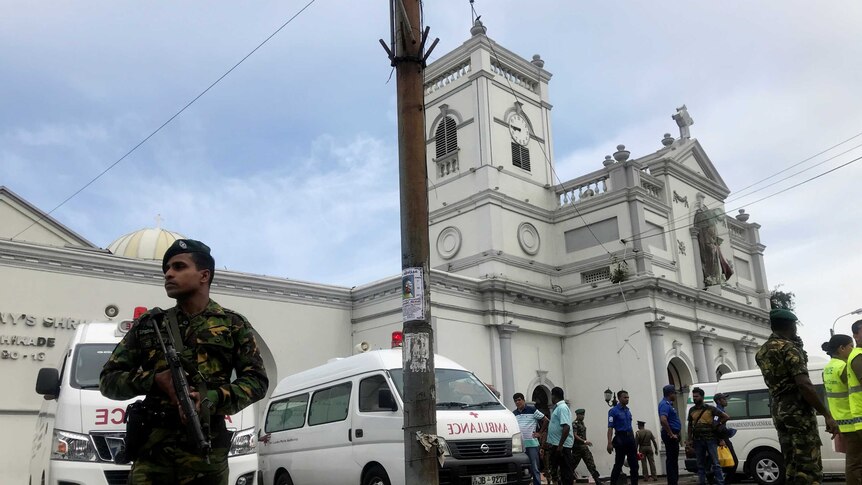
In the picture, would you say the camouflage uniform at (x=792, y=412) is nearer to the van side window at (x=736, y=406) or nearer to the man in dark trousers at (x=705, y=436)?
the man in dark trousers at (x=705, y=436)

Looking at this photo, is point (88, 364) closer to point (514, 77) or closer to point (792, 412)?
point (792, 412)

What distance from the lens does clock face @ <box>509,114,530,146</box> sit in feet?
92.1

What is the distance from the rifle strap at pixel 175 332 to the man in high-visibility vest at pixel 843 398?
5.67 meters

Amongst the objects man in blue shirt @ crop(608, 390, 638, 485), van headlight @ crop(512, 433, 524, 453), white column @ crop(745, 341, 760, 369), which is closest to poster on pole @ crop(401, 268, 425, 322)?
van headlight @ crop(512, 433, 524, 453)

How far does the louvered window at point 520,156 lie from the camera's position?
27875 mm

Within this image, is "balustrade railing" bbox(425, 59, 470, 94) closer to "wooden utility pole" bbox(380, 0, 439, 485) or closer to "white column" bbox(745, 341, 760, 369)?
"white column" bbox(745, 341, 760, 369)

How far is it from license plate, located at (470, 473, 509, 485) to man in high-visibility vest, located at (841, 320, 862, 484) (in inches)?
156

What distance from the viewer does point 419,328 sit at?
5859 mm

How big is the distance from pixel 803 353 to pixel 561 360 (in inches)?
786

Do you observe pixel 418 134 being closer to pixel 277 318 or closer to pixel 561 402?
pixel 561 402

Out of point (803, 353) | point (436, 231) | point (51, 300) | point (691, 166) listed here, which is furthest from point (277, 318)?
point (691, 166)

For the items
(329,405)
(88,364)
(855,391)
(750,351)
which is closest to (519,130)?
(750,351)

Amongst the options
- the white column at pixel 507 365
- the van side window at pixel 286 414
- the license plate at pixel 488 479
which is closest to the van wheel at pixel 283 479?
the van side window at pixel 286 414

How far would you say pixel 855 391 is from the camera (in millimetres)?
6340
